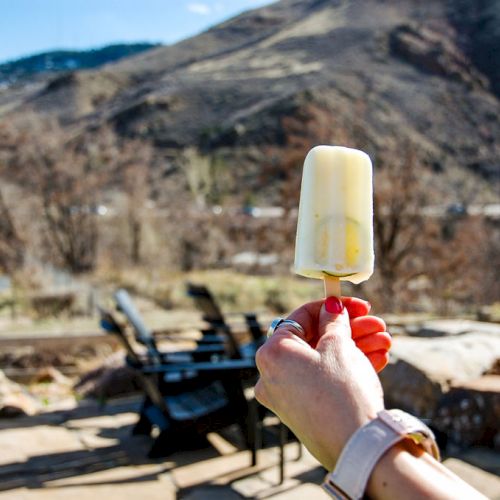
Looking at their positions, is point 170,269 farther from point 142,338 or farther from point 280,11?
point 280,11

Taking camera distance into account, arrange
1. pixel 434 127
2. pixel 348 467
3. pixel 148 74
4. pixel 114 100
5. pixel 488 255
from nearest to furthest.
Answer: pixel 348 467 → pixel 488 255 → pixel 434 127 → pixel 114 100 → pixel 148 74

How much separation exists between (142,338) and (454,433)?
2194 millimetres

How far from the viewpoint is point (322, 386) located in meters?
1.14

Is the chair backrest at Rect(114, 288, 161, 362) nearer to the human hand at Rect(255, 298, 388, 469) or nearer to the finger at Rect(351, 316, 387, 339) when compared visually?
the finger at Rect(351, 316, 387, 339)

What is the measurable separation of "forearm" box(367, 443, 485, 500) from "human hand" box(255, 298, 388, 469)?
0.07 meters

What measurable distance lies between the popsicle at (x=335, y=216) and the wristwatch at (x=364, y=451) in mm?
617

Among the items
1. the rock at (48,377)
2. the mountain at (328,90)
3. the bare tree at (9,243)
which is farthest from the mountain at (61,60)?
the rock at (48,377)

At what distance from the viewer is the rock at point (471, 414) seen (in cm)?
439

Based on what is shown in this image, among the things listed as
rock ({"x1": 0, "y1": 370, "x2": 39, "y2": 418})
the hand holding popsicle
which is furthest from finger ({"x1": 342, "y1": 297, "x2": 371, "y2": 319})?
rock ({"x1": 0, "y1": 370, "x2": 39, "y2": 418})

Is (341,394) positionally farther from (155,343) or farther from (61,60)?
(61,60)

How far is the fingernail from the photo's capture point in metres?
1.37

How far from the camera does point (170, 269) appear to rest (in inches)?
843

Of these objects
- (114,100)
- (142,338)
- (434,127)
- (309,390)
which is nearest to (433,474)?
(309,390)

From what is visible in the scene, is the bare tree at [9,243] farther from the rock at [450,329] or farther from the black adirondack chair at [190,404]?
the black adirondack chair at [190,404]
